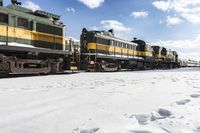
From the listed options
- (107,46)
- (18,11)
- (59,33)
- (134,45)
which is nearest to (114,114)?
(18,11)

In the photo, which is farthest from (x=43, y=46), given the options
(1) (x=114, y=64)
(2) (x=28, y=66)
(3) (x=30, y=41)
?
(1) (x=114, y=64)

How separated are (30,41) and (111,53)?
10.7 metres

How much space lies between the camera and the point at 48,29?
1617 centimetres

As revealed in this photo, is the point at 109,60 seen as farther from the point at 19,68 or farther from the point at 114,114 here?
the point at 114,114

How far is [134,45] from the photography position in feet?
98.4

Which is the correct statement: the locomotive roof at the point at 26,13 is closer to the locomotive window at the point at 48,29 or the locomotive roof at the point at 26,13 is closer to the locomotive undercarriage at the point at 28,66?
the locomotive window at the point at 48,29

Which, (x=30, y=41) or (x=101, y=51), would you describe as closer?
(x=30, y=41)

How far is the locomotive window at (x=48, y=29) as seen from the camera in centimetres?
1545

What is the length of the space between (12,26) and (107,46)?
36.9ft

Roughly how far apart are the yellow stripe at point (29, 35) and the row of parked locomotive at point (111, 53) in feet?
13.8

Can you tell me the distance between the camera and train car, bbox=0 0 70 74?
13.1 m

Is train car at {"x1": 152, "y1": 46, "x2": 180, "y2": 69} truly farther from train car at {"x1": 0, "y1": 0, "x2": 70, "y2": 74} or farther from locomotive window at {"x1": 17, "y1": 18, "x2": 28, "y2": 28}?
locomotive window at {"x1": 17, "y1": 18, "x2": 28, "y2": 28}

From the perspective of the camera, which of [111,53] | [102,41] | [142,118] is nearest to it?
[142,118]

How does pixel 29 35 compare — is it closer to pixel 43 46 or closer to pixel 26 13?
pixel 26 13
